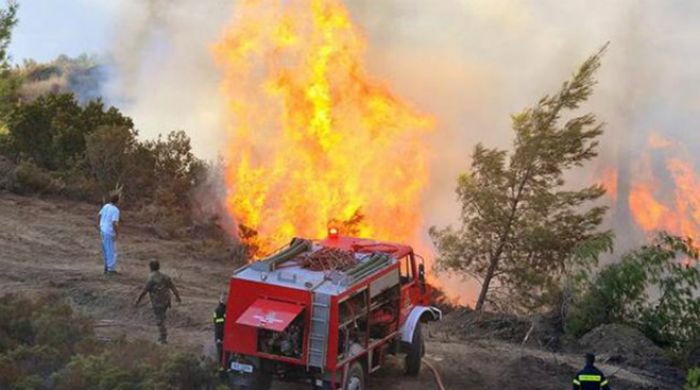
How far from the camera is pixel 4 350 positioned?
11609 millimetres

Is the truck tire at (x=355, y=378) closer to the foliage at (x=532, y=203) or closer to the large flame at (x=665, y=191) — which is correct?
the foliage at (x=532, y=203)

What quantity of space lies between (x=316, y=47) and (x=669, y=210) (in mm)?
14683

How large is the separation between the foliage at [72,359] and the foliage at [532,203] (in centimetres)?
1000

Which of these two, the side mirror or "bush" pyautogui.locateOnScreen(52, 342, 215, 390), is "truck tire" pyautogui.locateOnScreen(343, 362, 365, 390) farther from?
the side mirror

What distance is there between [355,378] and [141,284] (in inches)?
267

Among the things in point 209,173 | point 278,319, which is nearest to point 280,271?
point 278,319

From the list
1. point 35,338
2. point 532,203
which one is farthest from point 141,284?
point 532,203

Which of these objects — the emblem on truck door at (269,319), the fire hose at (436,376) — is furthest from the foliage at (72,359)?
the fire hose at (436,376)

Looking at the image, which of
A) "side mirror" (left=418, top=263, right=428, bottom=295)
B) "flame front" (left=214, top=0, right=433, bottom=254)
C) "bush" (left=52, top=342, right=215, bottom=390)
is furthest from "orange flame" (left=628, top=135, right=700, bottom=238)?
"bush" (left=52, top=342, right=215, bottom=390)

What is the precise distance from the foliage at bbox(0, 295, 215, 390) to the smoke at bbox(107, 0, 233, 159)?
2065 cm

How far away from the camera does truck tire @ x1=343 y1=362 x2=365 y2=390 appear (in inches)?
432

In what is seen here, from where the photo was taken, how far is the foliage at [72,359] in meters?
10.0

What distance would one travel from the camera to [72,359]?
10.6m

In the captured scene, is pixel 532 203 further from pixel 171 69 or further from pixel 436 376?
pixel 171 69
